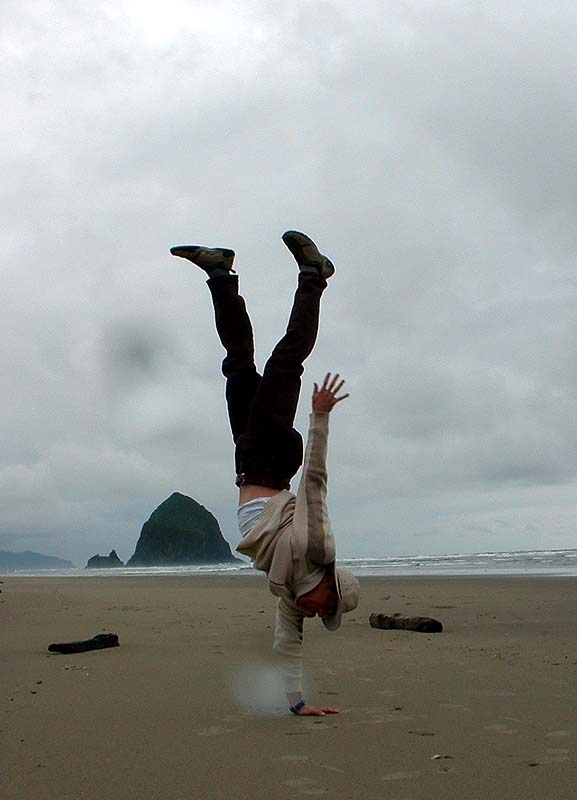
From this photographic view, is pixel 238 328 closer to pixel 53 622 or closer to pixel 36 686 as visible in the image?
pixel 36 686

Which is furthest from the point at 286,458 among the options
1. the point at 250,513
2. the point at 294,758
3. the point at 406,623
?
the point at 406,623

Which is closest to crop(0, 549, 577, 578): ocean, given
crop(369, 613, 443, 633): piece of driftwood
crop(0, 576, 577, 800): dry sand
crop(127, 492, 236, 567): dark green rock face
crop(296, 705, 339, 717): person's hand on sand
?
crop(369, 613, 443, 633): piece of driftwood

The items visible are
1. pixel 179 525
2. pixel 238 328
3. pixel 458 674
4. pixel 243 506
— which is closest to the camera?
pixel 243 506

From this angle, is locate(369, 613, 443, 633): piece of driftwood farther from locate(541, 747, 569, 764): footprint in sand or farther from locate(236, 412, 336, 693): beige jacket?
locate(541, 747, 569, 764): footprint in sand

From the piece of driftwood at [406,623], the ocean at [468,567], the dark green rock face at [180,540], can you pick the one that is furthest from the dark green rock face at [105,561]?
the piece of driftwood at [406,623]

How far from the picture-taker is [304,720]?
4.01 metres

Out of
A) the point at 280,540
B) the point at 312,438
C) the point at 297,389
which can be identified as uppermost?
the point at 297,389

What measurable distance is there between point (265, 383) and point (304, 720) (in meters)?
1.81

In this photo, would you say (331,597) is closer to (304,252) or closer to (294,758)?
(294,758)

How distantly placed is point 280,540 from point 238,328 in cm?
138

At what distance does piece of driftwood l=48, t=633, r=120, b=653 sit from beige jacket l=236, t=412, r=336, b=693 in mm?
2884

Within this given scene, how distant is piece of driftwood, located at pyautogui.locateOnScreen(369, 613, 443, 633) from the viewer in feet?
25.5

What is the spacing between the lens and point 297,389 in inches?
171

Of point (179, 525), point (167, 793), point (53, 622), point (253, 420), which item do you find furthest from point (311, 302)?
point (179, 525)
